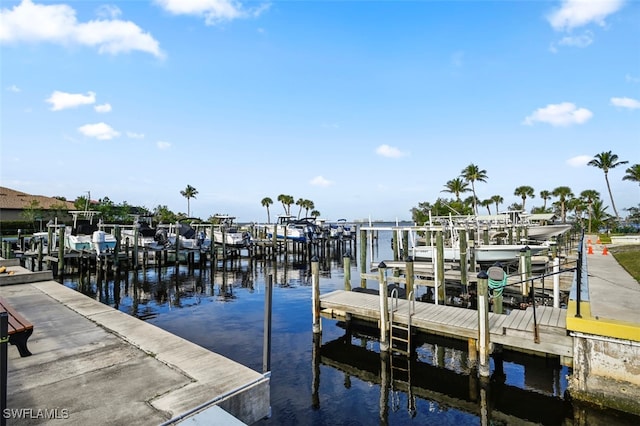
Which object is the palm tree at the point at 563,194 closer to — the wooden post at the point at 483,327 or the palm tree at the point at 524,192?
the palm tree at the point at 524,192

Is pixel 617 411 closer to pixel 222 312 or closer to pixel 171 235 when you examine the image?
pixel 222 312

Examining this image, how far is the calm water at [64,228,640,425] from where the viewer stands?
23.5 feet

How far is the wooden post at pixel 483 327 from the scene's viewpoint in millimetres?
8000

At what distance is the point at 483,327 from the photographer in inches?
315

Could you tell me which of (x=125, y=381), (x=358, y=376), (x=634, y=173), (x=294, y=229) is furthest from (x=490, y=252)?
(x=634, y=173)

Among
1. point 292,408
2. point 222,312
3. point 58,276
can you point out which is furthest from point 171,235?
point 292,408

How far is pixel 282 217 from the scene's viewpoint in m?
42.5

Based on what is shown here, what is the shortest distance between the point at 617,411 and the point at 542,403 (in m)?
1.51

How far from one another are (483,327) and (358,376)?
321 cm

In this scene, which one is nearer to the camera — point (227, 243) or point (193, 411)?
point (193, 411)

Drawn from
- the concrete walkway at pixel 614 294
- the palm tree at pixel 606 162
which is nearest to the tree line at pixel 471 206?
the palm tree at pixel 606 162
